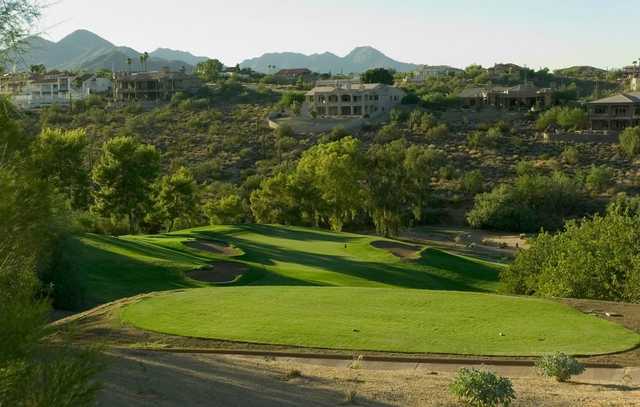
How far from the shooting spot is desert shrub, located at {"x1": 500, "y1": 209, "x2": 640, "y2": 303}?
31297mm

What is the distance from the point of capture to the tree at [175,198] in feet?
198

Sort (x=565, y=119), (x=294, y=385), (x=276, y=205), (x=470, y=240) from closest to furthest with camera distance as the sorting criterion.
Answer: (x=294, y=385) < (x=276, y=205) < (x=470, y=240) < (x=565, y=119)

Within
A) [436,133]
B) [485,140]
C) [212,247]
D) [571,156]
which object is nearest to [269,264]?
[212,247]

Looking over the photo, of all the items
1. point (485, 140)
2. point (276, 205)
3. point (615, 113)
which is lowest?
point (276, 205)

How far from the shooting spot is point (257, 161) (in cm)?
9712

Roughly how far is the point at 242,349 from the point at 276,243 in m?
28.0

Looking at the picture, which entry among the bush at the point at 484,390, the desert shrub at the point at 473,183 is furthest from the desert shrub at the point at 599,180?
the bush at the point at 484,390

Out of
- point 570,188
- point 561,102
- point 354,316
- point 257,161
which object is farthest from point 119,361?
point 561,102

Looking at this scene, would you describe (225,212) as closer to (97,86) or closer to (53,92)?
(53,92)

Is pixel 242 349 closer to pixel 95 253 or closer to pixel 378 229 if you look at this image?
pixel 95 253

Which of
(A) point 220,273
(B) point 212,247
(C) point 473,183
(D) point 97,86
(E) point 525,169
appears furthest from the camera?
(D) point 97,86

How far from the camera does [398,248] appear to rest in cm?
4712

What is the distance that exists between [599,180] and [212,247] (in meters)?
54.5

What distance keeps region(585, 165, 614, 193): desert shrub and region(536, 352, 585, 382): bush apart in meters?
70.0
